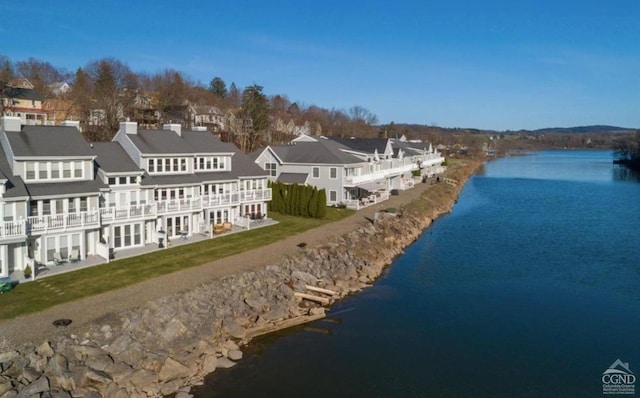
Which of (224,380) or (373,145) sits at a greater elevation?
(373,145)

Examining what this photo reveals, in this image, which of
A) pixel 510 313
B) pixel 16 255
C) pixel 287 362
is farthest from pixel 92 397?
pixel 510 313

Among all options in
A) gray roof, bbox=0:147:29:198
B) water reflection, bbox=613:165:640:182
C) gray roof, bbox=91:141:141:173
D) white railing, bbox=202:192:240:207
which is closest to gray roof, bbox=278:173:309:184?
white railing, bbox=202:192:240:207

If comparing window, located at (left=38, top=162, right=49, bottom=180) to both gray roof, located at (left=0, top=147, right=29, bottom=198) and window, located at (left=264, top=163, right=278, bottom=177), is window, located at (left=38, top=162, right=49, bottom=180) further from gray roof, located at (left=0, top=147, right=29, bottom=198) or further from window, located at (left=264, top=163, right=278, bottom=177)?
window, located at (left=264, top=163, right=278, bottom=177)

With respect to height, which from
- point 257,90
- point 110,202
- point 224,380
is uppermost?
point 257,90

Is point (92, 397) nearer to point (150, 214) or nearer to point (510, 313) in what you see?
point (150, 214)

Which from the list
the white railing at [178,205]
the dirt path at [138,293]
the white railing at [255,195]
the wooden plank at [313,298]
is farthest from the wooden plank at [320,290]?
the white railing at [255,195]

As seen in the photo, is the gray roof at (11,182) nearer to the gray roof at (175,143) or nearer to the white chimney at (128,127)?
the gray roof at (175,143)

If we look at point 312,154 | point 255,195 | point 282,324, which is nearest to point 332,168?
point 312,154
